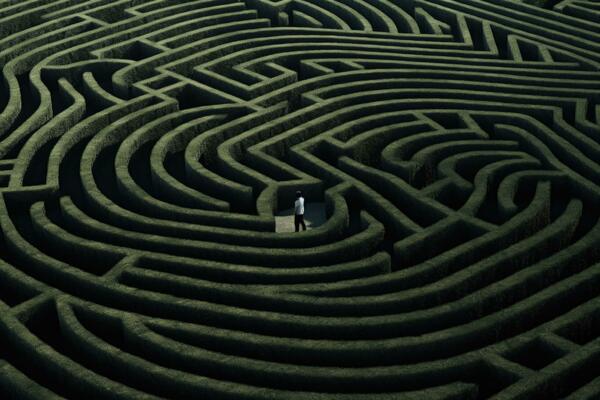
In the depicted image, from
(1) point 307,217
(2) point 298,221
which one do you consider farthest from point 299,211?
(1) point 307,217

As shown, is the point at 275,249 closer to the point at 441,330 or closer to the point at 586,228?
the point at 441,330

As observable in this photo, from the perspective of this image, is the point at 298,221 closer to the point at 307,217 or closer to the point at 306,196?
the point at 307,217

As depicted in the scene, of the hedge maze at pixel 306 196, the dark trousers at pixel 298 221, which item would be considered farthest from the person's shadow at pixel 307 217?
the dark trousers at pixel 298 221

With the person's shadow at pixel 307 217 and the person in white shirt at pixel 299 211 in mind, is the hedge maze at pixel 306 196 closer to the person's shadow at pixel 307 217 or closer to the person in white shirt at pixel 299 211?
the person's shadow at pixel 307 217

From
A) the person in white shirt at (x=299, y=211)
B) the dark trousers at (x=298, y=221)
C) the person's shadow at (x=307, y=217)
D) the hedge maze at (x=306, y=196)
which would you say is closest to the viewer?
the hedge maze at (x=306, y=196)

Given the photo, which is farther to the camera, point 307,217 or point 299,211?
point 307,217

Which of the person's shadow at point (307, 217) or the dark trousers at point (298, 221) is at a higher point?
the dark trousers at point (298, 221)

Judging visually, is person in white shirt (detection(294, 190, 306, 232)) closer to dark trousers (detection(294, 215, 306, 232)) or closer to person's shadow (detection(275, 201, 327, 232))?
dark trousers (detection(294, 215, 306, 232))
